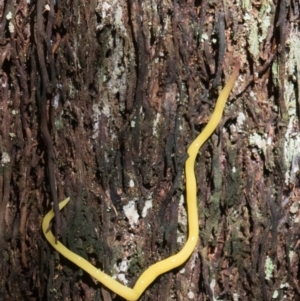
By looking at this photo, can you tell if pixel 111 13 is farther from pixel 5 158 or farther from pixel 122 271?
pixel 122 271

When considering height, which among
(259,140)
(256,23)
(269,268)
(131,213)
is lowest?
(269,268)

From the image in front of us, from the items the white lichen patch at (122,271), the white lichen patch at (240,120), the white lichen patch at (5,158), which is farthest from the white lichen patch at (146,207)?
the white lichen patch at (5,158)

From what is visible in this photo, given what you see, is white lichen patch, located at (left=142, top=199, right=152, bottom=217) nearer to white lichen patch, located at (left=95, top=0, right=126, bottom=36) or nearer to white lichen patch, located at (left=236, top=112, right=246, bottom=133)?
white lichen patch, located at (left=236, top=112, right=246, bottom=133)

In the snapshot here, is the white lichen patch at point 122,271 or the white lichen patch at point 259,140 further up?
the white lichen patch at point 259,140

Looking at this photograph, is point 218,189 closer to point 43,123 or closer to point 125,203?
point 125,203

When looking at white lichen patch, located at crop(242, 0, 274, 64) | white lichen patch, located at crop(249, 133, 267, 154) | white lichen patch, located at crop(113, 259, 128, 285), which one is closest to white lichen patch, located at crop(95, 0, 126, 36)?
white lichen patch, located at crop(242, 0, 274, 64)

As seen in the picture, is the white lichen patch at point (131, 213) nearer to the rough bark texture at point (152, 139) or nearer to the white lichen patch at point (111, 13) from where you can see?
the rough bark texture at point (152, 139)

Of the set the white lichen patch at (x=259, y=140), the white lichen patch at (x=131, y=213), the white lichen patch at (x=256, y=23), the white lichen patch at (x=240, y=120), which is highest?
the white lichen patch at (x=256, y=23)

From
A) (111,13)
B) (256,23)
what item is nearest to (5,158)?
(111,13)
